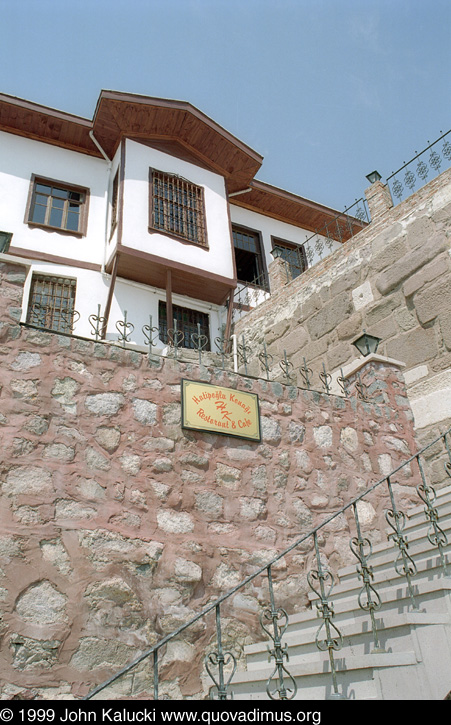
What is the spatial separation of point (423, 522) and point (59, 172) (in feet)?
33.5

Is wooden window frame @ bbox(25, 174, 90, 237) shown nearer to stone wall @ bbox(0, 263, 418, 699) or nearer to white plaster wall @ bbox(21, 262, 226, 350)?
white plaster wall @ bbox(21, 262, 226, 350)

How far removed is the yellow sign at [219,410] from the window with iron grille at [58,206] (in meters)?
7.08

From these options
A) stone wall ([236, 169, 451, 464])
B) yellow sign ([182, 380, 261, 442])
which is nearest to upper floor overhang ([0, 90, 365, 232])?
stone wall ([236, 169, 451, 464])

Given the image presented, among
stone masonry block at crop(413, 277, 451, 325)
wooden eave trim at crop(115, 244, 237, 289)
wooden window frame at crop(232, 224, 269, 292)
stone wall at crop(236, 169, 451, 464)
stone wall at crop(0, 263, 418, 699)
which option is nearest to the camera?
stone wall at crop(0, 263, 418, 699)

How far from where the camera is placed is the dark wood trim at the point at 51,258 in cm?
1034

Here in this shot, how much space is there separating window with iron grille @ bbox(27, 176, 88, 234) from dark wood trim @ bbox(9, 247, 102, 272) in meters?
0.68

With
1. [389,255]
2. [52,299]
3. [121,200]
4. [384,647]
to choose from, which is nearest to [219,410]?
[384,647]

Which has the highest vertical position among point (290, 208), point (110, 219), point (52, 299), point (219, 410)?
point (290, 208)

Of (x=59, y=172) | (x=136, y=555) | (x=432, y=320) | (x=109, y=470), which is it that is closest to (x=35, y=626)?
(x=136, y=555)

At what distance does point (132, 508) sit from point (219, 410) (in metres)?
1.31

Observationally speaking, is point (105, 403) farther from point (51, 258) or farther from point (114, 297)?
point (51, 258)

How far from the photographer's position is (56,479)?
408 centimetres

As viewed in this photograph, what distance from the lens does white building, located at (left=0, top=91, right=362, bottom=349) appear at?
1048 centimetres

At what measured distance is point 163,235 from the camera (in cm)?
1079
